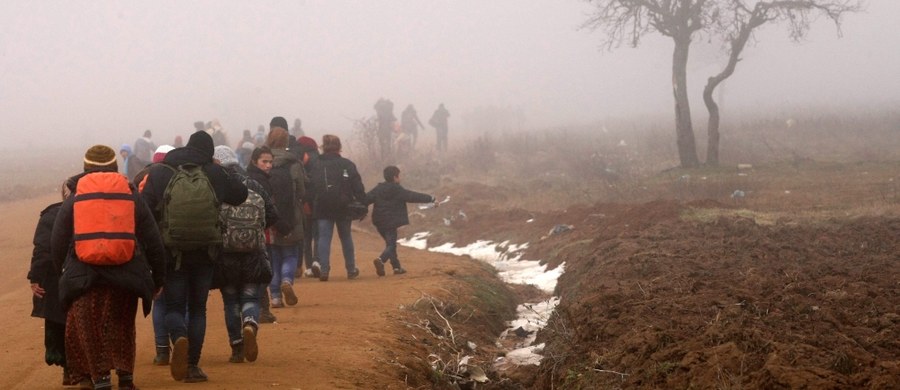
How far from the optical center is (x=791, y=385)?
6.79 metres

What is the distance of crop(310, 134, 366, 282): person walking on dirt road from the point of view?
47.5ft

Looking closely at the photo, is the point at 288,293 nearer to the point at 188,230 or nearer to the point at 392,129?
the point at 188,230

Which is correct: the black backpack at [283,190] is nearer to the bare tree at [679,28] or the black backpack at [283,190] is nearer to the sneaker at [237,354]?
the sneaker at [237,354]

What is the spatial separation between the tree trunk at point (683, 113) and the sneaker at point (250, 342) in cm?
2291

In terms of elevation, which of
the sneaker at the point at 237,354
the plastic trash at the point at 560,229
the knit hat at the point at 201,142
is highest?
the knit hat at the point at 201,142

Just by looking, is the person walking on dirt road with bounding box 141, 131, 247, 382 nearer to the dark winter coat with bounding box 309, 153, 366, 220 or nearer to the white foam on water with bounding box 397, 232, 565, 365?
the white foam on water with bounding box 397, 232, 565, 365

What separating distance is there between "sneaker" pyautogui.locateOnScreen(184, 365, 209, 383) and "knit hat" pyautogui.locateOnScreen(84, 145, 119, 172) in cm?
150

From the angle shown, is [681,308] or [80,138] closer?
[681,308]

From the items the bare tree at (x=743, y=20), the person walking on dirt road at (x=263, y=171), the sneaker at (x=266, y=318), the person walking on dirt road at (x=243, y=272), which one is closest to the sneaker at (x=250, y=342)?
the person walking on dirt road at (x=243, y=272)

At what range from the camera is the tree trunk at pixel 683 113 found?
3073cm

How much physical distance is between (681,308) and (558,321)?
5.97 feet

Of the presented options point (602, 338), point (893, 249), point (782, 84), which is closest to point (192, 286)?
point (602, 338)

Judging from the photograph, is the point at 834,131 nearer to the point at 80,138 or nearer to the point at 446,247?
the point at 446,247

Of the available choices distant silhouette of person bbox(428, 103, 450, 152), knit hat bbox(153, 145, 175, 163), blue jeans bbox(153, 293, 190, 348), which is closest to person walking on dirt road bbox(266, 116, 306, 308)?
knit hat bbox(153, 145, 175, 163)
